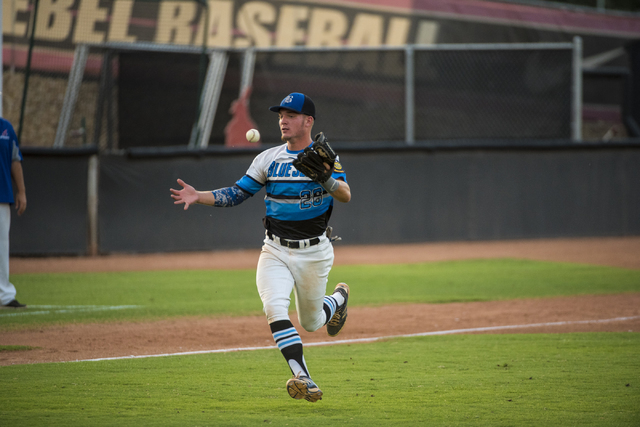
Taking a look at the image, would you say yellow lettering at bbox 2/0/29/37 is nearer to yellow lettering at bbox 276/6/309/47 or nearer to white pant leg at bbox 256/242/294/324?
yellow lettering at bbox 276/6/309/47

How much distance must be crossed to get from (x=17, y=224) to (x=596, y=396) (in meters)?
11.9

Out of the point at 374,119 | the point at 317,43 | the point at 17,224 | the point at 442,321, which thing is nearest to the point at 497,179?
the point at 374,119

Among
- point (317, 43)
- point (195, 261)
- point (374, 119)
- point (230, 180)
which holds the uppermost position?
point (317, 43)

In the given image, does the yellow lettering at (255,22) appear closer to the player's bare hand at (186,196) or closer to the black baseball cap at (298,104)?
the black baseball cap at (298,104)

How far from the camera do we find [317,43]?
2000 centimetres

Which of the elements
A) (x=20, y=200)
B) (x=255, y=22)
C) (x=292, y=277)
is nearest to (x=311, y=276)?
(x=292, y=277)

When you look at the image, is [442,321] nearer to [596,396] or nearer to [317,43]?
[596,396]

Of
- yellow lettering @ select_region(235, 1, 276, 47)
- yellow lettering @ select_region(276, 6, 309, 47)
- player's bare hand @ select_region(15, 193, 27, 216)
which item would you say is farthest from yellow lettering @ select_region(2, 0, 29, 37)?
player's bare hand @ select_region(15, 193, 27, 216)

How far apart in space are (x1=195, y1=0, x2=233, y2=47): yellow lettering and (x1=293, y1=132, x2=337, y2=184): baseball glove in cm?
1512

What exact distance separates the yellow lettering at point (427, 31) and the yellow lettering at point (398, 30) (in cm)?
35

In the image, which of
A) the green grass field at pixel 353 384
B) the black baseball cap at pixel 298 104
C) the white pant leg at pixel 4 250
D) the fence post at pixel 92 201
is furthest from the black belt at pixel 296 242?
the fence post at pixel 92 201

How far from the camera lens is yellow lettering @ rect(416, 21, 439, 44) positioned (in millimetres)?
20219

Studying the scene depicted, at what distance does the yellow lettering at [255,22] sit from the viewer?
19.6m

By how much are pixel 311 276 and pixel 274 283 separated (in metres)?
0.34
